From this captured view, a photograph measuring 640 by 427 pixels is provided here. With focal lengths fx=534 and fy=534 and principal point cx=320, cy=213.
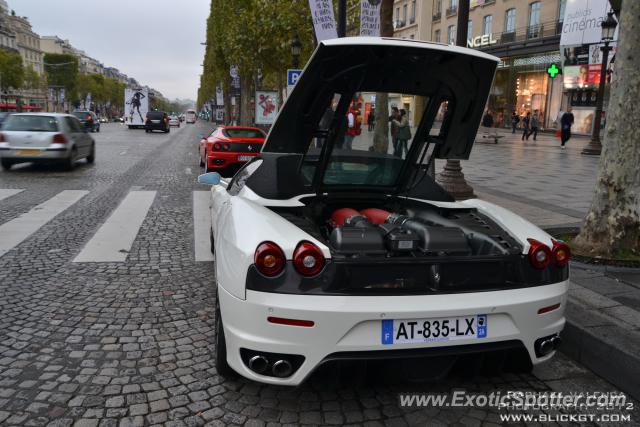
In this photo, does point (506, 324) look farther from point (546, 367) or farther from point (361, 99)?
point (361, 99)

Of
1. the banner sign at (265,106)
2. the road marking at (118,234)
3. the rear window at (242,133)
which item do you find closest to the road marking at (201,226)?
the road marking at (118,234)

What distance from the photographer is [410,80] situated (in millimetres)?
3604

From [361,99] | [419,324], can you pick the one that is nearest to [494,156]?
[361,99]

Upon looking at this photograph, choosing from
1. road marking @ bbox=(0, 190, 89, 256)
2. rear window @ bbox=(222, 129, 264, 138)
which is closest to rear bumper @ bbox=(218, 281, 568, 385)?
road marking @ bbox=(0, 190, 89, 256)

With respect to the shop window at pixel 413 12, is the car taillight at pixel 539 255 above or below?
below

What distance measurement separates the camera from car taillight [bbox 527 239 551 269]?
2776mm

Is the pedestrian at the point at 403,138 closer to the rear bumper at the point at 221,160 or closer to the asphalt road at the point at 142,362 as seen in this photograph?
the asphalt road at the point at 142,362

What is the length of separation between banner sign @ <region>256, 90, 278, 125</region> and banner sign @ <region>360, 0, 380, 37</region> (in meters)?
10.5

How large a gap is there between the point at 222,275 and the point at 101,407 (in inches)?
35.0

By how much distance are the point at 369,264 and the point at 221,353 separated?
1.01 metres

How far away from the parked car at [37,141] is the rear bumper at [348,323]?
11.9m

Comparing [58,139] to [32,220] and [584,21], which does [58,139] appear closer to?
[32,220]

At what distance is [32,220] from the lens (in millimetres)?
7277

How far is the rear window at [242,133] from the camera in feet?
43.3
